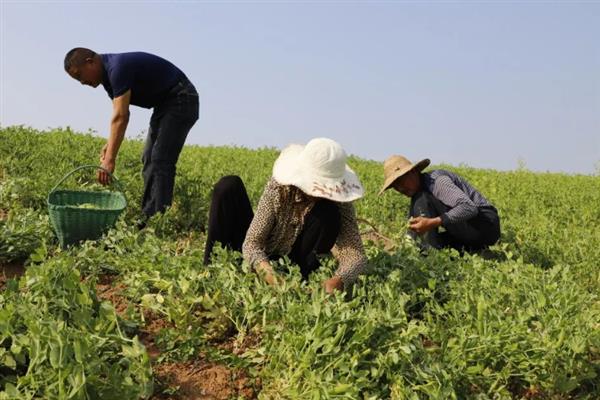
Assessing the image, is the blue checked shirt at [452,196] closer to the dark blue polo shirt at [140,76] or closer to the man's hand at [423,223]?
the man's hand at [423,223]

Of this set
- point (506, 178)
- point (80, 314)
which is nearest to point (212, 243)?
point (80, 314)

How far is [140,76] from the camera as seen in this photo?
17.9 feet

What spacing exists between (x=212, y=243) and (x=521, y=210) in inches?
268

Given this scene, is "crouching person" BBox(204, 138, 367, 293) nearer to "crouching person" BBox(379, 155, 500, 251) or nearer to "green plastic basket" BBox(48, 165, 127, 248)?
"green plastic basket" BBox(48, 165, 127, 248)

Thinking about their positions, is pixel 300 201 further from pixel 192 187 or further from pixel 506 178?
pixel 506 178

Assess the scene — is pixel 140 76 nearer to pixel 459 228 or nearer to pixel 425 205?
pixel 425 205

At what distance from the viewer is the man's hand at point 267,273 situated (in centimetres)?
314

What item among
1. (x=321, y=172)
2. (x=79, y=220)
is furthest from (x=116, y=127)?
(x=321, y=172)

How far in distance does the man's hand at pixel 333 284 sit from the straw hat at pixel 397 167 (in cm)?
161

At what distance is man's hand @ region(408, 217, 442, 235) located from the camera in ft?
15.7

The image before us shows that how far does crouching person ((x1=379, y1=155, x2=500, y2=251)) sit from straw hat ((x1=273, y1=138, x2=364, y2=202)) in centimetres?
171

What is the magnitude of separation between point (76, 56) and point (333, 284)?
10.5 feet

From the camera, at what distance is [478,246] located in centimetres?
527

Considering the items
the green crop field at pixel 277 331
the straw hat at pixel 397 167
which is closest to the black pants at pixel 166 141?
the green crop field at pixel 277 331
